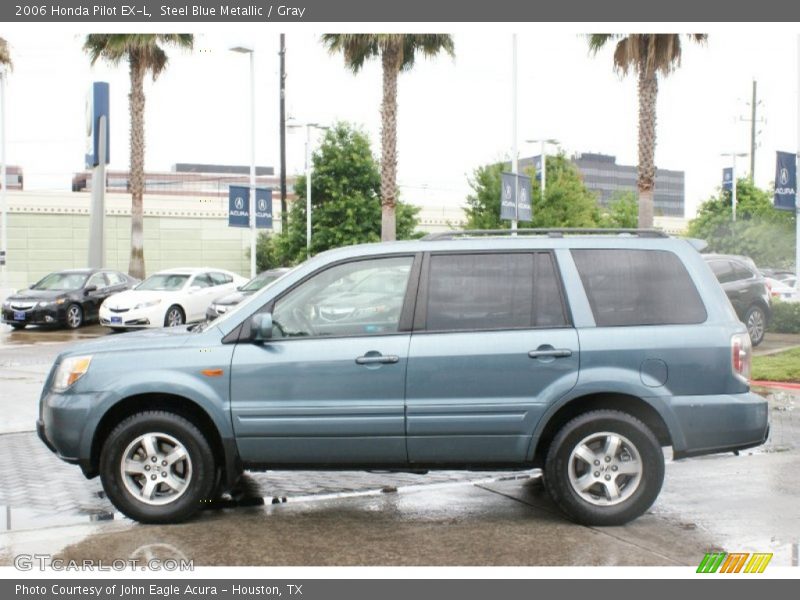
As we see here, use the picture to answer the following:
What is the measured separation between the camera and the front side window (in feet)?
21.6

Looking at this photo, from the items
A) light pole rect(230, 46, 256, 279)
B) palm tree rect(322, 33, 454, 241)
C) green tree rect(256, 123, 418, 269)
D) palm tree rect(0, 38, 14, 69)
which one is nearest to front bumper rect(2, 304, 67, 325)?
light pole rect(230, 46, 256, 279)

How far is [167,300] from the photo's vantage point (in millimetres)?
24156

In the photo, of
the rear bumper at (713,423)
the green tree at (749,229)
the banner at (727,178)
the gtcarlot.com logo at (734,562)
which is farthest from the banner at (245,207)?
the banner at (727,178)

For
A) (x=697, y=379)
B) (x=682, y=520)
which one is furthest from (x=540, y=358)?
(x=682, y=520)

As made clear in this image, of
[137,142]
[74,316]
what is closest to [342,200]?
[137,142]

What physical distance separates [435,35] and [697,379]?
70.3 ft

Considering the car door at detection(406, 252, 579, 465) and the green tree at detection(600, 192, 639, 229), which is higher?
the green tree at detection(600, 192, 639, 229)

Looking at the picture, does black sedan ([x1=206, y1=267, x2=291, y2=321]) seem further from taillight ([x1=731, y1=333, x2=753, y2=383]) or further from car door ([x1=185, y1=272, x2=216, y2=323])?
taillight ([x1=731, y1=333, x2=753, y2=383])

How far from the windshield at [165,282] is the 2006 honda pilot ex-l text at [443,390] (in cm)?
1858

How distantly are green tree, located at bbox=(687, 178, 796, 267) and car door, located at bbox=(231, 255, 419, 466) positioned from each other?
42318mm

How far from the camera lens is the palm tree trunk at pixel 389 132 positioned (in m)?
26.0

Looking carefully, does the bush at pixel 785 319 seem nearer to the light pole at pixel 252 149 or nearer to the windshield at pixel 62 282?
the light pole at pixel 252 149
